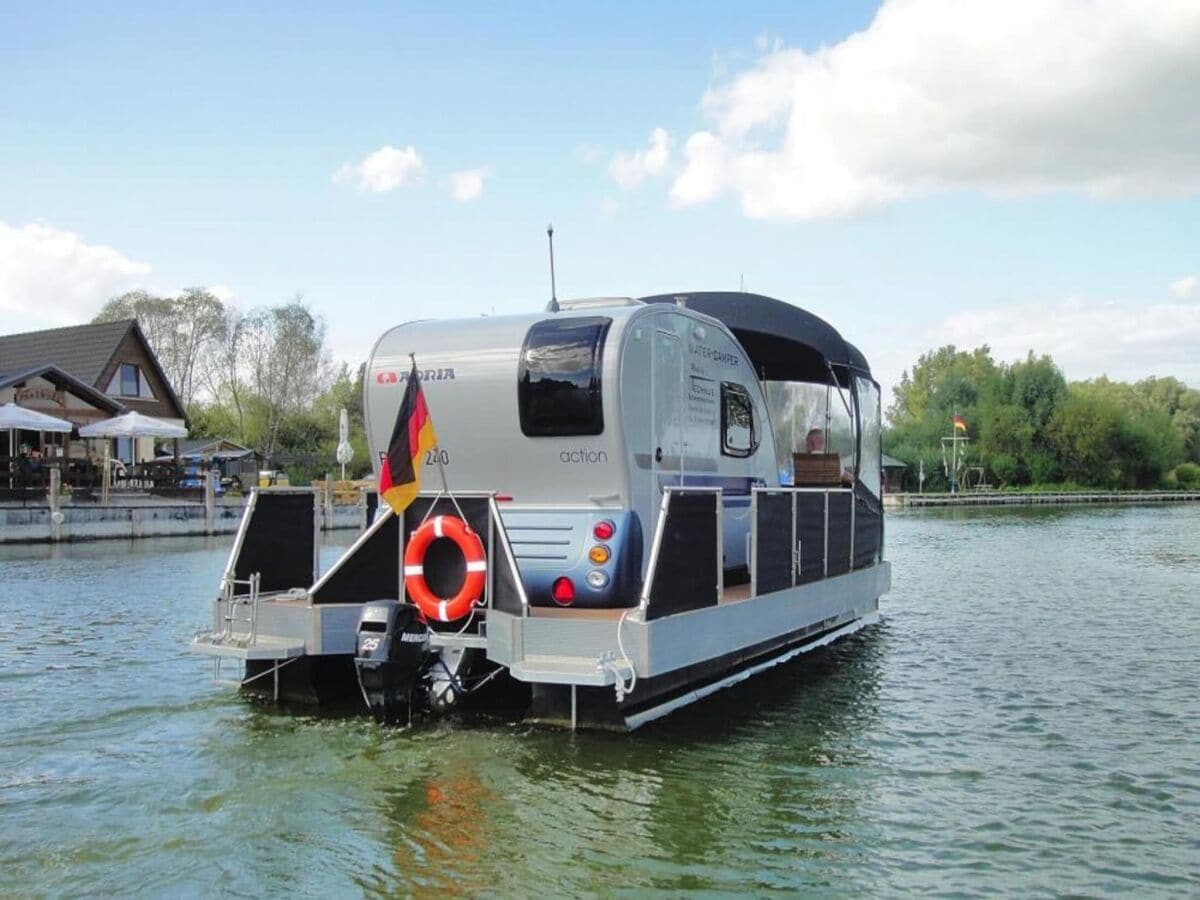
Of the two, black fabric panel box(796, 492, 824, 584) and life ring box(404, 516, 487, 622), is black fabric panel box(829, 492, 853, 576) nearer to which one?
black fabric panel box(796, 492, 824, 584)

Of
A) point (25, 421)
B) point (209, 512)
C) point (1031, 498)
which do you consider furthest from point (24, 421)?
point (1031, 498)

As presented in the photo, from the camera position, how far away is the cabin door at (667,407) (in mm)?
9805

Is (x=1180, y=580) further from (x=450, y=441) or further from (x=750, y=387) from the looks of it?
(x=450, y=441)

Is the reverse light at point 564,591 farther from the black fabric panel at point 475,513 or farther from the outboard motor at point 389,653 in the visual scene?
the outboard motor at point 389,653

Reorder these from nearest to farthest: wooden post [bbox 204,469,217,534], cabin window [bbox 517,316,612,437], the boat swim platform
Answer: the boat swim platform, cabin window [bbox 517,316,612,437], wooden post [bbox 204,469,217,534]

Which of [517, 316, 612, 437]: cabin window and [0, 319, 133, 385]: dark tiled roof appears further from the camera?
[0, 319, 133, 385]: dark tiled roof

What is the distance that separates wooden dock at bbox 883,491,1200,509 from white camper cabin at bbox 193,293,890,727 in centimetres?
6617

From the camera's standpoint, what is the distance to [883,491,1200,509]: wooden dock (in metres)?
78.2

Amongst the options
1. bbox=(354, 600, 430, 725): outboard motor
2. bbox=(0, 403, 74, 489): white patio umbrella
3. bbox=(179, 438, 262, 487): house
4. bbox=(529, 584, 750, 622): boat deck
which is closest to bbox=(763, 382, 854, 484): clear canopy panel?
bbox=(529, 584, 750, 622): boat deck

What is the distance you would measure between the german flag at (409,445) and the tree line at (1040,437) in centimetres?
9137

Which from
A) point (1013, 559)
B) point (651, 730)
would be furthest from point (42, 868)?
point (1013, 559)

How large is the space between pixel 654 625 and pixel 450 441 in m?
2.84

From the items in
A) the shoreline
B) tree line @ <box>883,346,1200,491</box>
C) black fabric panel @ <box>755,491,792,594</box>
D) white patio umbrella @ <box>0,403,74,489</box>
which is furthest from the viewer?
tree line @ <box>883,346,1200,491</box>

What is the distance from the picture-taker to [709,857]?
659 centimetres
